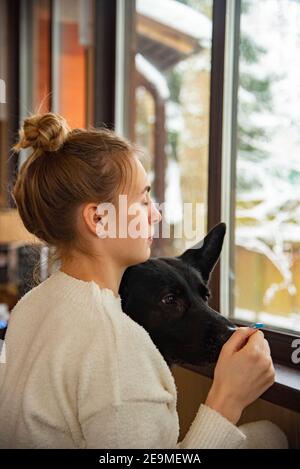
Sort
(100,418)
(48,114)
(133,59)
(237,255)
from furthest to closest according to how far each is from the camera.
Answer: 1. (133,59)
2. (237,255)
3. (48,114)
4. (100,418)

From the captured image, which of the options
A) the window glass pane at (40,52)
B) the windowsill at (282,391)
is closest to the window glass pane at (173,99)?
the window glass pane at (40,52)

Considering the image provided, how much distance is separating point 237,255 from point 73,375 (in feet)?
3.67

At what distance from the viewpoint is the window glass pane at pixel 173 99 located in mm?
2518

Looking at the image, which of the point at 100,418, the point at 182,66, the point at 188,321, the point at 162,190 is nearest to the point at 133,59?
the point at 182,66

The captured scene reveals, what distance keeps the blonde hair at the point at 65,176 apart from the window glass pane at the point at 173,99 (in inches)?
48.4

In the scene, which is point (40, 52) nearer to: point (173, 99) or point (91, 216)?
point (173, 99)

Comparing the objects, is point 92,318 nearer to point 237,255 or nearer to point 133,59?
point 237,255

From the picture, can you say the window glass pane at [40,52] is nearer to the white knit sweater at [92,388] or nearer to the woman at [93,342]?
the woman at [93,342]

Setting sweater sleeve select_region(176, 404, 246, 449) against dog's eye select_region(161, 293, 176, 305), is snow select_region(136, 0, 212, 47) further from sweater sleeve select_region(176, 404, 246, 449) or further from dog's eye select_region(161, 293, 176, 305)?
sweater sleeve select_region(176, 404, 246, 449)

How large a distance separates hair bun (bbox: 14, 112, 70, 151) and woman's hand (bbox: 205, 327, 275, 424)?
0.44m

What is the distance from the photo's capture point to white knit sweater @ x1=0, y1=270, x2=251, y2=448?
2.50 feet

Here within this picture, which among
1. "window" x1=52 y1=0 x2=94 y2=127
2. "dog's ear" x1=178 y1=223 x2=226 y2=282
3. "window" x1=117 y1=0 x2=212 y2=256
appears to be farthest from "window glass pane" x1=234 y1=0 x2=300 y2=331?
"window" x1=52 y1=0 x2=94 y2=127

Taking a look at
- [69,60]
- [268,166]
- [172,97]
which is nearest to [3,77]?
[69,60]
